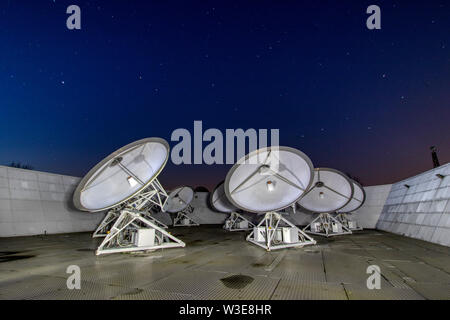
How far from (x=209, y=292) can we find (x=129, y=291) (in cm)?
212

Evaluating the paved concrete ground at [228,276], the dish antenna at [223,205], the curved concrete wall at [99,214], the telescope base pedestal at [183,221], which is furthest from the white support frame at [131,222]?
the telescope base pedestal at [183,221]

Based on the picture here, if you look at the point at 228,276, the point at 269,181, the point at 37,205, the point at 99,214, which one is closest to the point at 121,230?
the point at 228,276

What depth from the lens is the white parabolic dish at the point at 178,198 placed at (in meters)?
29.5

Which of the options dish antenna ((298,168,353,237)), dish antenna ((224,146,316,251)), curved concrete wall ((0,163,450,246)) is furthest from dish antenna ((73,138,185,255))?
curved concrete wall ((0,163,450,246))

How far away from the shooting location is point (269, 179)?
13.5 m

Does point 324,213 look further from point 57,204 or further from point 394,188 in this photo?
point 57,204

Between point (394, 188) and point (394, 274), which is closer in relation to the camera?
point (394, 274)

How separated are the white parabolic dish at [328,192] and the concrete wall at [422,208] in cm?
491

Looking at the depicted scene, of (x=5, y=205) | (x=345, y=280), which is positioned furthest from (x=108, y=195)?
(x=5, y=205)

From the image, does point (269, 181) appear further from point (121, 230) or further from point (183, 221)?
point (183, 221)

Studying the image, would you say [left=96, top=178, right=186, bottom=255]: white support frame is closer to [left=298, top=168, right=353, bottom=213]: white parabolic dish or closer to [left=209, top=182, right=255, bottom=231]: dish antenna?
[left=298, top=168, right=353, bottom=213]: white parabolic dish

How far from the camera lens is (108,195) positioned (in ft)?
41.4

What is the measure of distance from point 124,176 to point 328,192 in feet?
51.7
